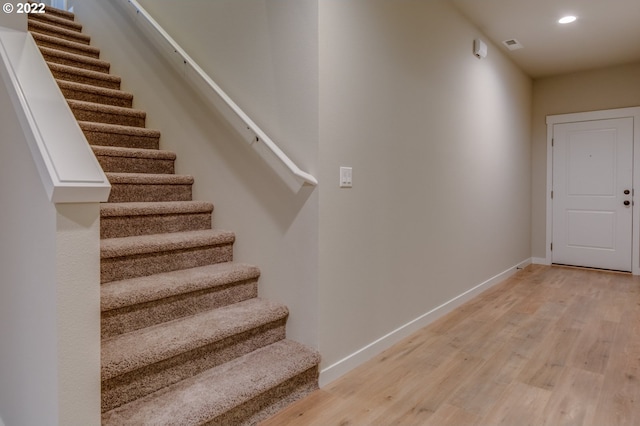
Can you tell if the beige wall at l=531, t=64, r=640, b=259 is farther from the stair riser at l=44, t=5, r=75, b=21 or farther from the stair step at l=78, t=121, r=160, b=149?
the stair riser at l=44, t=5, r=75, b=21

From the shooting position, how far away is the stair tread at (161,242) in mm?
2086

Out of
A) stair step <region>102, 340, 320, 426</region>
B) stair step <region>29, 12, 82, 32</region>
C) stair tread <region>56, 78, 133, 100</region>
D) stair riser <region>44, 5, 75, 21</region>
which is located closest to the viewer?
stair step <region>102, 340, 320, 426</region>

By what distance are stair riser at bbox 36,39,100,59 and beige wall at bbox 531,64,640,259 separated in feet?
18.3

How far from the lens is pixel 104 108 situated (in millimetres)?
3098

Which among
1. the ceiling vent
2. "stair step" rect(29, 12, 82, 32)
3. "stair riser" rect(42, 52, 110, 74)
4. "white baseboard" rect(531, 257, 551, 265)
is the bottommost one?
"white baseboard" rect(531, 257, 551, 265)

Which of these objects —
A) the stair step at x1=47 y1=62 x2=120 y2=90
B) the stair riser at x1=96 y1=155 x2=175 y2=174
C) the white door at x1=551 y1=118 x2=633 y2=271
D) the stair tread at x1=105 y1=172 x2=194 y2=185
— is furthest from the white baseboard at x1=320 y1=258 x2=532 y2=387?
the stair step at x1=47 y1=62 x2=120 y2=90

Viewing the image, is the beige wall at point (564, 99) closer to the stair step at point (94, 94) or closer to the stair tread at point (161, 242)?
the stair tread at point (161, 242)

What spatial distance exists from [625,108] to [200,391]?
581 centimetres

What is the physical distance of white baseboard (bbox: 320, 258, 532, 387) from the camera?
227 centimetres

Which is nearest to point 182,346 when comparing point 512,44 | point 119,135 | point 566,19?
point 119,135

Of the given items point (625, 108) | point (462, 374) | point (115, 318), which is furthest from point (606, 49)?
point (115, 318)

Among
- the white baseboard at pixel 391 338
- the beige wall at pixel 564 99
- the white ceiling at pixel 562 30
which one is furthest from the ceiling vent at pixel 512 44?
the white baseboard at pixel 391 338

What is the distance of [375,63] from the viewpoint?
99.4 inches

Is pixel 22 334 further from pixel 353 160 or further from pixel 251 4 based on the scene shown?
pixel 251 4
